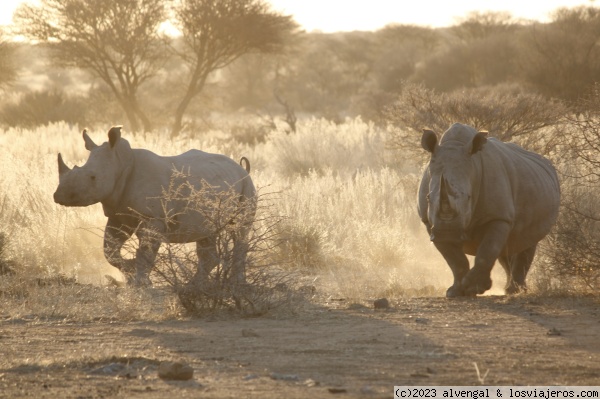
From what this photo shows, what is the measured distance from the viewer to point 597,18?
3775 centimetres

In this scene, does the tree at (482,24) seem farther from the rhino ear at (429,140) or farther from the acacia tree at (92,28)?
the rhino ear at (429,140)

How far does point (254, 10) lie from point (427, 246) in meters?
18.0

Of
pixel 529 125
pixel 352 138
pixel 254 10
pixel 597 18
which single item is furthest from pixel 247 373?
pixel 597 18

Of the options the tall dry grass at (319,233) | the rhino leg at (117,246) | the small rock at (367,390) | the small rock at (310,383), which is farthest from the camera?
the tall dry grass at (319,233)

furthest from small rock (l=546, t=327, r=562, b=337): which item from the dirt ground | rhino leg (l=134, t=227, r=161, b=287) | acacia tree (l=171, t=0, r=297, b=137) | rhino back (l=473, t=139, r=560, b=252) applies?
acacia tree (l=171, t=0, r=297, b=137)

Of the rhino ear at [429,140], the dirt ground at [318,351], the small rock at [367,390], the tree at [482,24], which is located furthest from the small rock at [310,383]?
the tree at [482,24]

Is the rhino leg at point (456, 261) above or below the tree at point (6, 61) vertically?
below

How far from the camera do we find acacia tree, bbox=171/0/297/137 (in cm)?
2950

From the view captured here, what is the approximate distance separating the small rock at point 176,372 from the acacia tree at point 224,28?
23.6m

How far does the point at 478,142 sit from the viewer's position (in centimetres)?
845

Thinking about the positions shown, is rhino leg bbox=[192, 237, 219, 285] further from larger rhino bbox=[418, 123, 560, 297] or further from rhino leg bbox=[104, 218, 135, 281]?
larger rhino bbox=[418, 123, 560, 297]

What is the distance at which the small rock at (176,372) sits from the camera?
18.1 feet

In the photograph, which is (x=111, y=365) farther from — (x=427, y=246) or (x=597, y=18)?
(x=597, y=18)

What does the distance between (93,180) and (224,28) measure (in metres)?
20.6
